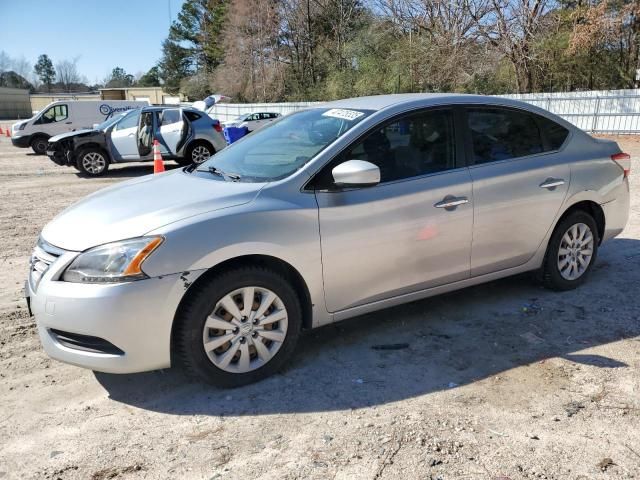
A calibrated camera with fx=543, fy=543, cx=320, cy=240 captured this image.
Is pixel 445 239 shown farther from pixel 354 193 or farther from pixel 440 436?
pixel 440 436

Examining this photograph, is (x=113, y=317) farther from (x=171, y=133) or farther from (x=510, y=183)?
(x=171, y=133)

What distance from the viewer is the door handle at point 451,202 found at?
3.78 meters

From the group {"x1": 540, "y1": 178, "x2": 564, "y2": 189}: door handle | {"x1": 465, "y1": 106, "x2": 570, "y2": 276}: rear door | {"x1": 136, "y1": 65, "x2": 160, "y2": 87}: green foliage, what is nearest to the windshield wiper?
{"x1": 465, "y1": 106, "x2": 570, "y2": 276}: rear door

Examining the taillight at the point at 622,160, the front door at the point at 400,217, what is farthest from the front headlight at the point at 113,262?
the taillight at the point at 622,160

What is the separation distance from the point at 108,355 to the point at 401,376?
68.2 inches

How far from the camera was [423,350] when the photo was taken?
12.3 feet

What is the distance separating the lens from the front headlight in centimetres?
288

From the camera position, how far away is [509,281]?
5.04 meters

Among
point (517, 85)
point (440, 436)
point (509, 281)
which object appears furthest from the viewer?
point (517, 85)

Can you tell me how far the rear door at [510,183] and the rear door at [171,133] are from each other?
33.8 ft

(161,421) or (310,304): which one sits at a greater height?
(310,304)

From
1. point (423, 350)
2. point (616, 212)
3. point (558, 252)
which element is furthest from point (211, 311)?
point (616, 212)

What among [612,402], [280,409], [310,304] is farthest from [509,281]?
[280,409]

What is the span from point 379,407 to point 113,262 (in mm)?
1667
